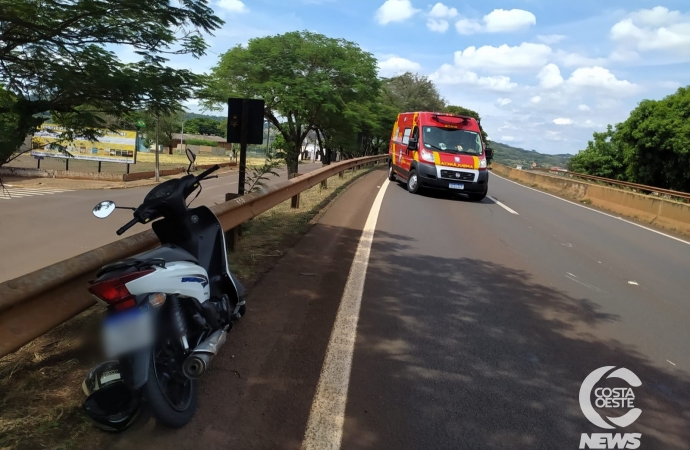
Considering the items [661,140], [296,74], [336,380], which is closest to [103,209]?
[336,380]

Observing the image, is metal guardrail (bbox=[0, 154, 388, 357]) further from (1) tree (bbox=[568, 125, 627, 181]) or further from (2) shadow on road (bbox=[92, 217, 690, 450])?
(1) tree (bbox=[568, 125, 627, 181])

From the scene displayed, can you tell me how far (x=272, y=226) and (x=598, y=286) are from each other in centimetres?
475

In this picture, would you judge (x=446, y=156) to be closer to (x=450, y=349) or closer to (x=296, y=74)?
(x=450, y=349)

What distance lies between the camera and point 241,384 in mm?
3447

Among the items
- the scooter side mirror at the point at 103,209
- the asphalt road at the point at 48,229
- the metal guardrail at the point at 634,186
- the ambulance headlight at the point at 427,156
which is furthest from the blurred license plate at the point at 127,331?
the metal guardrail at the point at 634,186

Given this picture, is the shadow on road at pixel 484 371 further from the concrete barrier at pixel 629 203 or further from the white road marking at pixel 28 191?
the white road marking at pixel 28 191

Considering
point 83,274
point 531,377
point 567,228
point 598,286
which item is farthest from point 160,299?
point 567,228

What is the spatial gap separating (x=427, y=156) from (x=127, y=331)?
1328 centimetres

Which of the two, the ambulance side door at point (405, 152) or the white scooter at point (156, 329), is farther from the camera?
the ambulance side door at point (405, 152)

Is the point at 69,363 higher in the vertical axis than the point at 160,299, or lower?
lower

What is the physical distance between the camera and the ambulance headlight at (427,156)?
49.8 feet

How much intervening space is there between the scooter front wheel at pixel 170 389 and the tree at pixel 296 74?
26159 mm

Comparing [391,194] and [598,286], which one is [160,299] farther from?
[391,194]

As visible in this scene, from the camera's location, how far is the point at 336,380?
359cm
